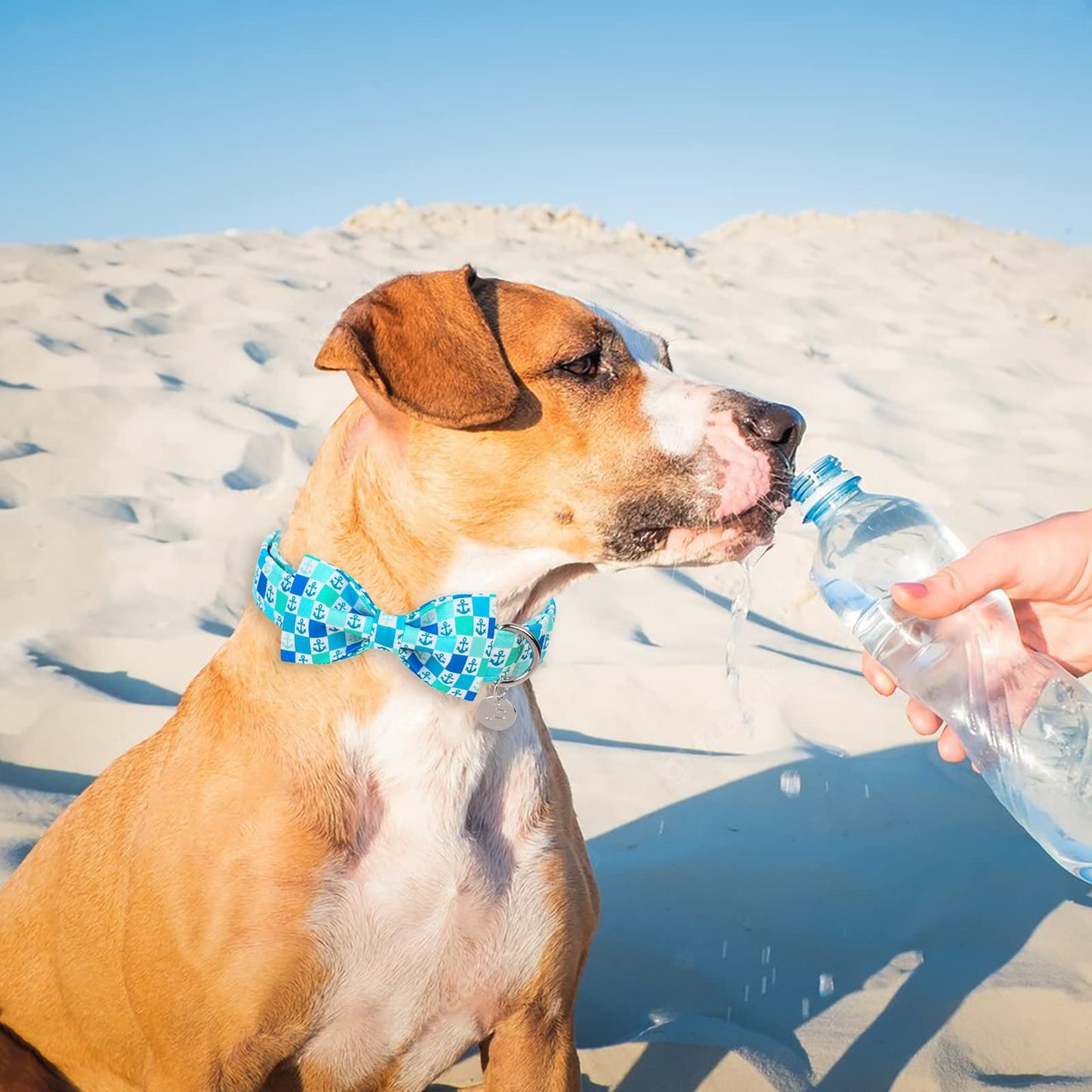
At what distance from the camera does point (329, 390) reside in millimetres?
8438

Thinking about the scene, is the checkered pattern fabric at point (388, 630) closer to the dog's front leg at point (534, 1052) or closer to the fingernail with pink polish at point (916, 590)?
the dog's front leg at point (534, 1052)

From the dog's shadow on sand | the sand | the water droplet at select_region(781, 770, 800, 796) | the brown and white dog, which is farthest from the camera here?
the water droplet at select_region(781, 770, 800, 796)

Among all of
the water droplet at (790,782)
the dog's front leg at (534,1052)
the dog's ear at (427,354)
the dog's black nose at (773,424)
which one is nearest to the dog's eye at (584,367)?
the dog's ear at (427,354)

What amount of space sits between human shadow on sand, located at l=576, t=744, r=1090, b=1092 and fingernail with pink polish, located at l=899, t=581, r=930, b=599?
1.41 metres

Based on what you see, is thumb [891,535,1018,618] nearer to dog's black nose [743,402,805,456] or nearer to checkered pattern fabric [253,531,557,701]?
dog's black nose [743,402,805,456]

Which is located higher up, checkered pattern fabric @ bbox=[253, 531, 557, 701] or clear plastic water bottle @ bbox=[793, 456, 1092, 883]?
checkered pattern fabric @ bbox=[253, 531, 557, 701]

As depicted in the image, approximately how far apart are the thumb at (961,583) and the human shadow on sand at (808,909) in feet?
4.49

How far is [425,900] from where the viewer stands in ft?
7.52

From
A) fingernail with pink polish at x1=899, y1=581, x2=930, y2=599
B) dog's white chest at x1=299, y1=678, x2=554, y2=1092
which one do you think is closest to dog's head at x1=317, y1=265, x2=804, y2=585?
fingernail with pink polish at x1=899, y1=581, x2=930, y2=599

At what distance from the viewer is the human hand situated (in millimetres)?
2486

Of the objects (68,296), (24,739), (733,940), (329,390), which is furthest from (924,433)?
(68,296)

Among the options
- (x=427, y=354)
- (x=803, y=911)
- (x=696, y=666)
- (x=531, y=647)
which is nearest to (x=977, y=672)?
(x=803, y=911)

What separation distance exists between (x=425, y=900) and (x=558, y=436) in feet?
3.47

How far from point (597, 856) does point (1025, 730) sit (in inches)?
65.8
